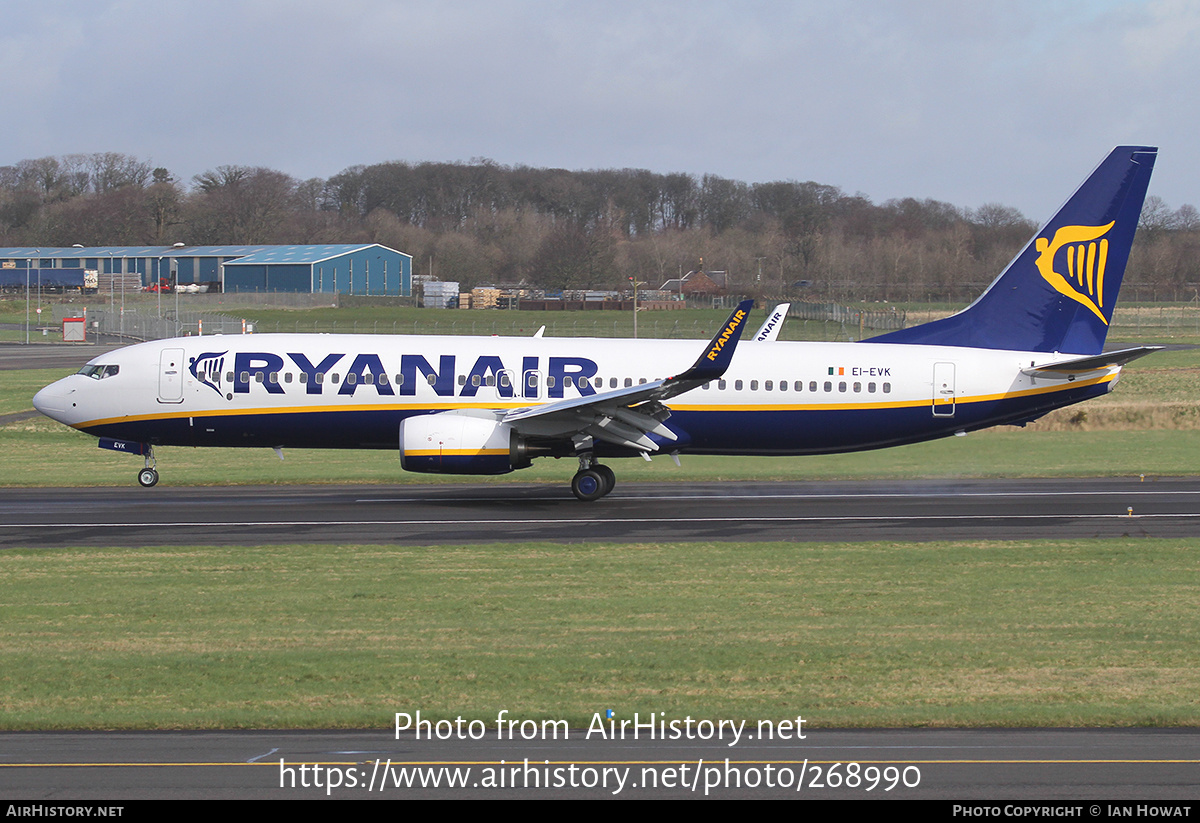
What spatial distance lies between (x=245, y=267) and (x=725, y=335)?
124 metres

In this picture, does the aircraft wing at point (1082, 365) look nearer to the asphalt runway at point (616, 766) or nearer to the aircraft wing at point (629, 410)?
the aircraft wing at point (629, 410)

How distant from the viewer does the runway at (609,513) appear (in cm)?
2469

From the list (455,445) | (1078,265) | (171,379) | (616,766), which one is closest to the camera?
(616,766)

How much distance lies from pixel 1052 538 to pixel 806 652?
11.2 m

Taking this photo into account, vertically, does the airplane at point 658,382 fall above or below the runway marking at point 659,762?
above

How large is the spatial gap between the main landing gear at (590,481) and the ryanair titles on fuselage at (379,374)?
1.73 metres

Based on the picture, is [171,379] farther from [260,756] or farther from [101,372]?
[260,756]

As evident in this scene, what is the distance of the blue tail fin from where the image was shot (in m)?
30.3

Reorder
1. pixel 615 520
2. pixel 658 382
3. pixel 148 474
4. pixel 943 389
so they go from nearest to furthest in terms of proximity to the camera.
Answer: pixel 615 520
pixel 658 382
pixel 943 389
pixel 148 474

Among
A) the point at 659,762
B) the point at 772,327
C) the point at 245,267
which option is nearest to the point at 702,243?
the point at 245,267

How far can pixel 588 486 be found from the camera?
97.0ft

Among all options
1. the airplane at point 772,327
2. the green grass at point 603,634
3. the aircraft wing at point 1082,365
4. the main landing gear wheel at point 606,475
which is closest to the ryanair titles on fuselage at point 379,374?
the main landing gear wheel at point 606,475

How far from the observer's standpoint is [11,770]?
11.0 m

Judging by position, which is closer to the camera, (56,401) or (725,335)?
(725,335)
